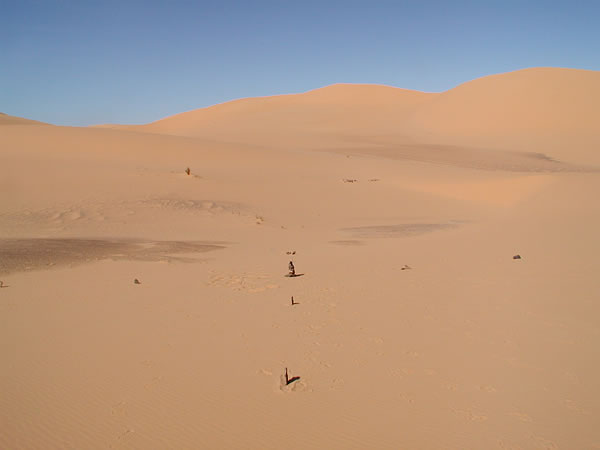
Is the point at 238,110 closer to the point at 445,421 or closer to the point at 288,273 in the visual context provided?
the point at 288,273

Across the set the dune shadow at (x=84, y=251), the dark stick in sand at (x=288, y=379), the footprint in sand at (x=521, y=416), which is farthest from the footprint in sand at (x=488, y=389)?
the dune shadow at (x=84, y=251)

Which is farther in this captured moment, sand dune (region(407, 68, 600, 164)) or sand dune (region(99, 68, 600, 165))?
sand dune (region(407, 68, 600, 164))

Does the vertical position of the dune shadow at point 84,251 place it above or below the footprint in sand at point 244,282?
above

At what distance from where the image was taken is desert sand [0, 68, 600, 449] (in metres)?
4.12

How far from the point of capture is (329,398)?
4512 mm

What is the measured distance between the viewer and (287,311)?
6.98 m

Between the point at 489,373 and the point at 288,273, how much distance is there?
4.71 m

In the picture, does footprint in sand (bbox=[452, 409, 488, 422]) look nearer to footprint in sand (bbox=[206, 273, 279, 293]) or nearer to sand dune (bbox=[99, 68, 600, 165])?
footprint in sand (bbox=[206, 273, 279, 293])

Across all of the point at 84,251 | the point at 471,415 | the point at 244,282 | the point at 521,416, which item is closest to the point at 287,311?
the point at 244,282

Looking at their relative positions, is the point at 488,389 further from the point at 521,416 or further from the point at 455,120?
the point at 455,120

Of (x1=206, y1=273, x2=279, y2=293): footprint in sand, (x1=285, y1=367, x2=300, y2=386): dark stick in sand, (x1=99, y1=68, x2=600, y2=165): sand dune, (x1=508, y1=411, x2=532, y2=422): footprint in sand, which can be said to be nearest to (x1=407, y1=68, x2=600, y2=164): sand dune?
(x1=99, y1=68, x2=600, y2=165): sand dune

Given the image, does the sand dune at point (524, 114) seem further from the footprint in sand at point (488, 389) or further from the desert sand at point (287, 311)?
the footprint in sand at point (488, 389)

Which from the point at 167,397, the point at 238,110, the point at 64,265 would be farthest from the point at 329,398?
the point at 238,110

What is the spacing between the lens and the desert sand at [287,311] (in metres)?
4.12
